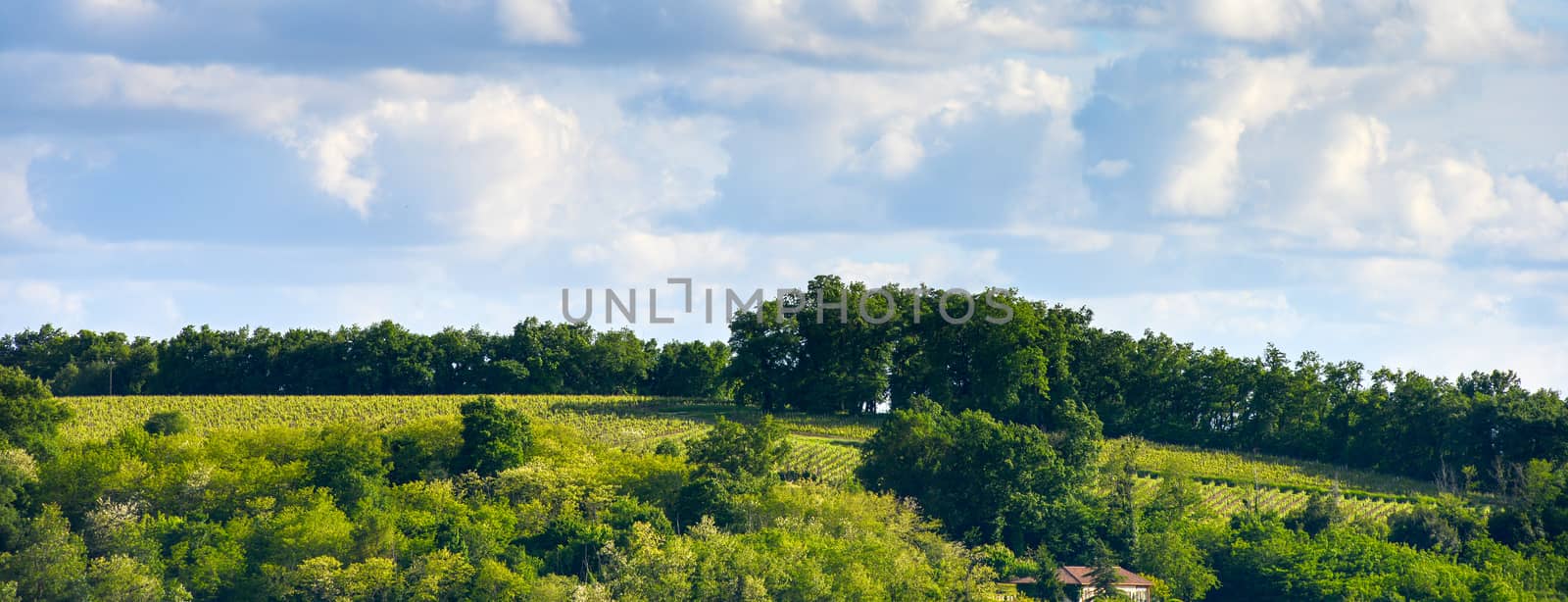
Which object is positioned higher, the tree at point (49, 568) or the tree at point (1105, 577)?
the tree at point (49, 568)

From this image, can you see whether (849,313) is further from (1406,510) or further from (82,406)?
(82,406)

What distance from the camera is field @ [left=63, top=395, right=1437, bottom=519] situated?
4850 inches

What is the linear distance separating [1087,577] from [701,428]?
38.2 meters

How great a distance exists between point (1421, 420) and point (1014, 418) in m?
32.5

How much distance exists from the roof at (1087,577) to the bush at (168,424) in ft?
190

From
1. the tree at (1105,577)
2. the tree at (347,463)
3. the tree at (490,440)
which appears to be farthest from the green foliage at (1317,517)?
the tree at (347,463)

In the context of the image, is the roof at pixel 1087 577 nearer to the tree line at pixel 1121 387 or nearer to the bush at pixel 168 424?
the tree line at pixel 1121 387

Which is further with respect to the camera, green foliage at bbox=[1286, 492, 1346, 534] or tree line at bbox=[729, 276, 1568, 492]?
tree line at bbox=[729, 276, 1568, 492]

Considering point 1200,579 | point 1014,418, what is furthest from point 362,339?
point 1200,579

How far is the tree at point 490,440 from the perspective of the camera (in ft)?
346

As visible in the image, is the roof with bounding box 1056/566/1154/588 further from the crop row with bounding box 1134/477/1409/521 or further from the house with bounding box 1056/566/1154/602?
the crop row with bounding box 1134/477/1409/521

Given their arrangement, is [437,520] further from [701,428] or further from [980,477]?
[701,428]

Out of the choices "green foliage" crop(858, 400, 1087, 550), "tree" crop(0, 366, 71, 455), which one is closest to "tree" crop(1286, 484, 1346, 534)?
"green foliage" crop(858, 400, 1087, 550)

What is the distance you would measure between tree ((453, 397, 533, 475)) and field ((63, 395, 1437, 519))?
13.4 m
